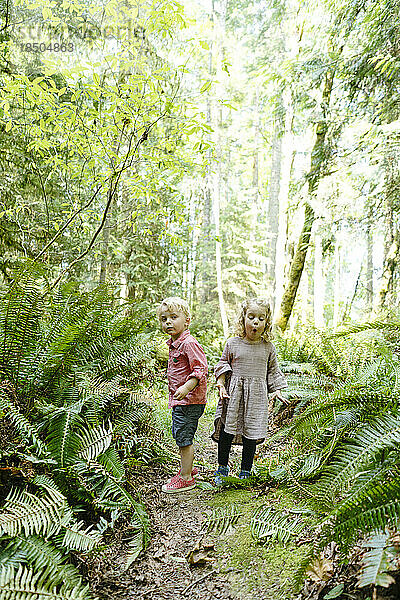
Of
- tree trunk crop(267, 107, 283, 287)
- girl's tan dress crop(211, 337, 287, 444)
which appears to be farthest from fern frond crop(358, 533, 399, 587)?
tree trunk crop(267, 107, 283, 287)

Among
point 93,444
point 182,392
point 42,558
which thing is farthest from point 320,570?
point 182,392

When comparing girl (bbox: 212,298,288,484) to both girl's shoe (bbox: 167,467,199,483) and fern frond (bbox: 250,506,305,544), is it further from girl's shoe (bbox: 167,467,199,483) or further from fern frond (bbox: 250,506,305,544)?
fern frond (bbox: 250,506,305,544)

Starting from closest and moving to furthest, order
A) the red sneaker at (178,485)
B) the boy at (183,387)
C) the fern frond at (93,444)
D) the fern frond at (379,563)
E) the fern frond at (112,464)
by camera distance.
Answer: the fern frond at (379,563), the fern frond at (93,444), the fern frond at (112,464), the red sneaker at (178,485), the boy at (183,387)

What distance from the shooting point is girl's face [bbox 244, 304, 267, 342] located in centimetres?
351

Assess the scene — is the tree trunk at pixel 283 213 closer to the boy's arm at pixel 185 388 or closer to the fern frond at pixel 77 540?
the boy's arm at pixel 185 388

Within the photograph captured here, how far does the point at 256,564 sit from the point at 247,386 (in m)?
1.49

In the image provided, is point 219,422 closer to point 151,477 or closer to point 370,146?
point 151,477

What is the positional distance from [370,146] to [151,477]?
4859mm

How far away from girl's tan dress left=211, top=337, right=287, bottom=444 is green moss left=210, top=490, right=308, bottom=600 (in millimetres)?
781

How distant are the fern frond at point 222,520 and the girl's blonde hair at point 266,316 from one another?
1.36m

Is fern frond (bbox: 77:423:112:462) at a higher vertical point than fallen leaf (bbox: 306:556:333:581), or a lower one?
higher

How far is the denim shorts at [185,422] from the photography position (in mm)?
3541

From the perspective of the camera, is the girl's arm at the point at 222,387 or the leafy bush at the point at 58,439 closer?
the leafy bush at the point at 58,439

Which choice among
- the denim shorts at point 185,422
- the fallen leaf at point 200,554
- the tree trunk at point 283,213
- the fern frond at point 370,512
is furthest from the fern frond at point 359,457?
the tree trunk at point 283,213
